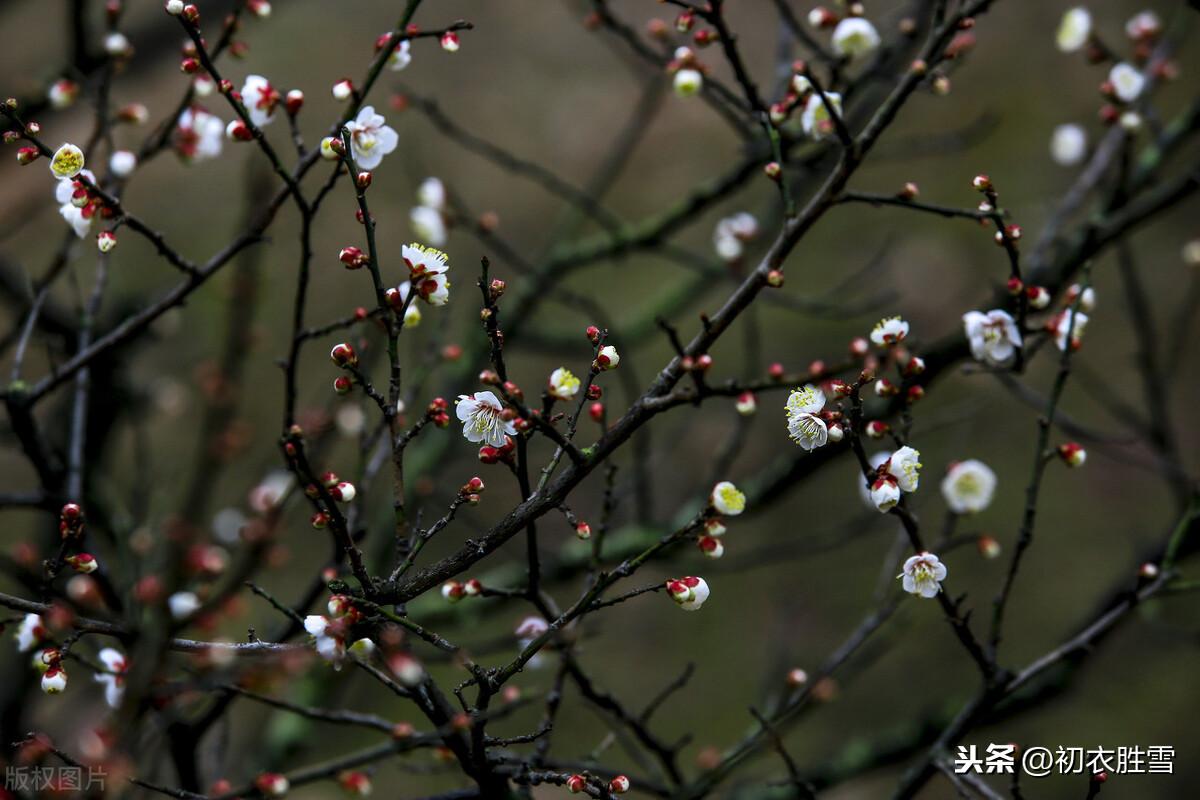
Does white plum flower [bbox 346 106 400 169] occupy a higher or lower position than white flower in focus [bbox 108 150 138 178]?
lower

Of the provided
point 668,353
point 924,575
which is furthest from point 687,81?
point 668,353

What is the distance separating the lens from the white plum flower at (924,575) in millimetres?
1152

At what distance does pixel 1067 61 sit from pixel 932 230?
5.38 feet

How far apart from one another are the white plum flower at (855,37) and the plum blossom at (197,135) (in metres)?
1.13

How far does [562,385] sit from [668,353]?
169 inches

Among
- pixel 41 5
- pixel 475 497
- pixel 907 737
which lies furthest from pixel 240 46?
pixel 41 5

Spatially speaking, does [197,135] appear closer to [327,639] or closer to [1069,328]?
[327,639]

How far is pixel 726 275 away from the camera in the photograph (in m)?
2.37

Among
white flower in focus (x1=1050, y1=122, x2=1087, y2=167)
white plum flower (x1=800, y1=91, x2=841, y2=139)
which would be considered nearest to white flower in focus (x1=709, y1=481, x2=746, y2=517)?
white plum flower (x1=800, y1=91, x2=841, y2=139)

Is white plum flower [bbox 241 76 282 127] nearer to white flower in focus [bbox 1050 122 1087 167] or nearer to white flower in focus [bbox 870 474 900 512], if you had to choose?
white flower in focus [bbox 870 474 900 512]

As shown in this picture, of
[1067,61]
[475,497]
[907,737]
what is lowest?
[907,737]

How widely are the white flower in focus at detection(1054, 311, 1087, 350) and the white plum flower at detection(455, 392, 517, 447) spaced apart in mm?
831

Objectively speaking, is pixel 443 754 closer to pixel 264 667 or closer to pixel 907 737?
pixel 264 667

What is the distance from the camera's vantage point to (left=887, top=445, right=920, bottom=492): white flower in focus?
115 cm
